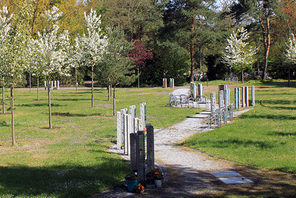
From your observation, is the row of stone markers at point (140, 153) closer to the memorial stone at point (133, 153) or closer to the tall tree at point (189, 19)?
the memorial stone at point (133, 153)

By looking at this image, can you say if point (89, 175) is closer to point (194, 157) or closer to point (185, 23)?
point (194, 157)

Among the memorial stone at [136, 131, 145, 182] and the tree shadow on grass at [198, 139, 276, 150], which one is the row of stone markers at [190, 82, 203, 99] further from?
the memorial stone at [136, 131, 145, 182]

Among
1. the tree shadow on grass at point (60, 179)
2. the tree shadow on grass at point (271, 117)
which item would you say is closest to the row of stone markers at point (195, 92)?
the tree shadow on grass at point (271, 117)

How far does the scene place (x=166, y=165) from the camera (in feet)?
35.4

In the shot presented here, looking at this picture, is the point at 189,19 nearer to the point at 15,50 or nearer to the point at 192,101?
the point at 192,101

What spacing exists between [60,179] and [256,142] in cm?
742

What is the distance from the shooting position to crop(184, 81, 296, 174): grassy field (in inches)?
429

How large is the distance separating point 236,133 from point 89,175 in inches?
308

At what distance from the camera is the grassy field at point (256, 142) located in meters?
10.9

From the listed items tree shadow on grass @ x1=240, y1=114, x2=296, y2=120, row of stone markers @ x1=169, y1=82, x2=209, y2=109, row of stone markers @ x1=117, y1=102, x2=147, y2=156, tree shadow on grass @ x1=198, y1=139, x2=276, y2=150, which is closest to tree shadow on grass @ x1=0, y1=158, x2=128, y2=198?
row of stone markers @ x1=117, y1=102, x2=147, y2=156

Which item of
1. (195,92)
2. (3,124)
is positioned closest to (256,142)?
(3,124)

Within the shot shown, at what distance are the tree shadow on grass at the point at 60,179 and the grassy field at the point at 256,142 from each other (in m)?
3.77

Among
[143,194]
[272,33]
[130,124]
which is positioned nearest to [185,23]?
[272,33]

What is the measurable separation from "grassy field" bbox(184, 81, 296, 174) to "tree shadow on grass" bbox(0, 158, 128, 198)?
3.77 m
